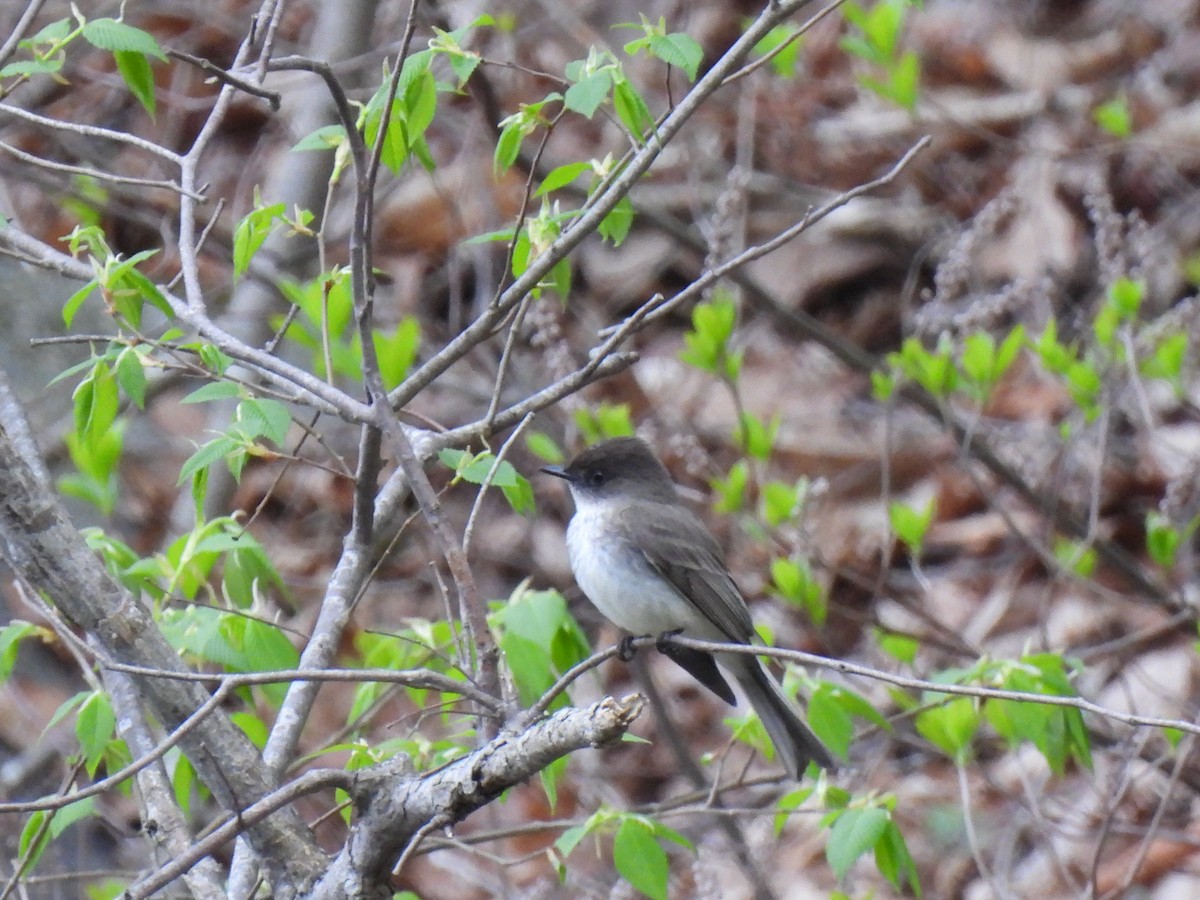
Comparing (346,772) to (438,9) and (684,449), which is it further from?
(438,9)

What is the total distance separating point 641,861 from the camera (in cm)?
282

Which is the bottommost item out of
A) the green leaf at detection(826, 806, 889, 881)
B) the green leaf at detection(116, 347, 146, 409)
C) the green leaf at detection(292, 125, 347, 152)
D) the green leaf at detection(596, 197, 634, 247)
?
the green leaf at detection(826, 806, 889, 881)

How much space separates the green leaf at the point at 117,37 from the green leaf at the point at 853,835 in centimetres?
193

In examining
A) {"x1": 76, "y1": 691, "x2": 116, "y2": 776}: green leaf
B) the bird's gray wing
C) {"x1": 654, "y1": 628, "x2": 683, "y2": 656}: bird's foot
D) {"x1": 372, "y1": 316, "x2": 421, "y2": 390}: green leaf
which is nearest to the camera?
{"x1": 76, "y1": 691, "x2": 116, "y2": 776}: green leaf

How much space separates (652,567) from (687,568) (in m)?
0.11

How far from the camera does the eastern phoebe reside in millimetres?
4137

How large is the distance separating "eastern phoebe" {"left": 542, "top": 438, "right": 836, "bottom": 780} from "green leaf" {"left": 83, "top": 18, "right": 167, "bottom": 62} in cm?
190

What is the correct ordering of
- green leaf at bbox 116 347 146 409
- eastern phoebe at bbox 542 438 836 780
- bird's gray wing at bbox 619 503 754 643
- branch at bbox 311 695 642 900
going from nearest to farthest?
branch at bbox 311 695 642 900
green leaf at bbox 116 347 146 409
eastern phoebe at bbox 542 438 836 780
bird's gray wing at bbox 619 503 754 643

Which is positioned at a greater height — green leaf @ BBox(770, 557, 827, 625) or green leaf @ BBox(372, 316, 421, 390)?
green leaf @ BBox(372, 316, 421, 390)

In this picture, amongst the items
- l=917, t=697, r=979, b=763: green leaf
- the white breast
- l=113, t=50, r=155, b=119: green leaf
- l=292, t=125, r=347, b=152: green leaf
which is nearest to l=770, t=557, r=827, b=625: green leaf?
the white breast

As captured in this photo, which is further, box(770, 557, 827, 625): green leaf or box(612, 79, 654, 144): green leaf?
box(770, 557, 827, 625): green leaf

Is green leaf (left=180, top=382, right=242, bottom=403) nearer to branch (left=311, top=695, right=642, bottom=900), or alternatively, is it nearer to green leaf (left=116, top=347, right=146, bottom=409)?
green leaf (left=116, top=347, right=146, bottom=409)

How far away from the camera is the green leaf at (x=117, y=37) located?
262cm

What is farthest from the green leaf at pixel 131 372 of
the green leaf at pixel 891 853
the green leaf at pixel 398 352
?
the green leaf at pixel 891 853
